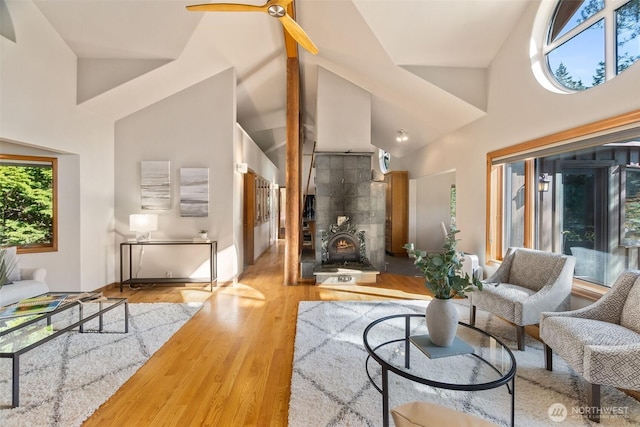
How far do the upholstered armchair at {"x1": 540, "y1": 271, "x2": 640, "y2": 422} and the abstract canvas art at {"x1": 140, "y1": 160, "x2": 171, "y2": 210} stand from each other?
5.24 m

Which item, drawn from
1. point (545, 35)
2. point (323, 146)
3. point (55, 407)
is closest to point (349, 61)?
point (323, 146)

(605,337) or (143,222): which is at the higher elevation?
(143,222)

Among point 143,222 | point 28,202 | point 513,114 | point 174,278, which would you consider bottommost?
point 174,278

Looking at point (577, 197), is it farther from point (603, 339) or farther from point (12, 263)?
point (12, 263)

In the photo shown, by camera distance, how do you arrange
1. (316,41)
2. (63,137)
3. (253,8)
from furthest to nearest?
(316,41) < (63,137) < (253,8)

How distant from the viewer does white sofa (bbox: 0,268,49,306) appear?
10.0 feet

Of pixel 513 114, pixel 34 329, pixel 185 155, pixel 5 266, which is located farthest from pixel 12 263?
pixel 513 114

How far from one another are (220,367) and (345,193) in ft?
13.1

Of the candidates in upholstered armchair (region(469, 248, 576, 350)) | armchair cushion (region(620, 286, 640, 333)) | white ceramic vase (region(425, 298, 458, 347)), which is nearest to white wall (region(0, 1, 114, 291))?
white ceramic vase (region(425, 298, 458, 347))

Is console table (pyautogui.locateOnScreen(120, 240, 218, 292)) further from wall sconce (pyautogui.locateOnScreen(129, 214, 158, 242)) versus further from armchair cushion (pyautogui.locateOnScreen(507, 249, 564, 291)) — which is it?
armchair cushion (pyautogui.locateOnScreen(507, 249, 564, 291))

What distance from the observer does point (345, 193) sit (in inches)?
229

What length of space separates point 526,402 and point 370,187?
4260 millimetres

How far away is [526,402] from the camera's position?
1.97 m

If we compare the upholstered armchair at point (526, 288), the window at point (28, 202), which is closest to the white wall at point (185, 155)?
the window at point (28, 202)
